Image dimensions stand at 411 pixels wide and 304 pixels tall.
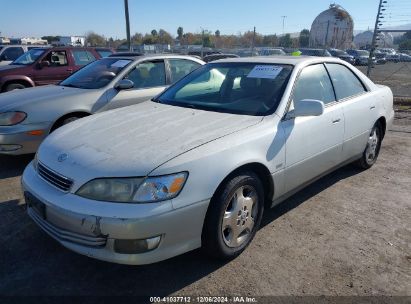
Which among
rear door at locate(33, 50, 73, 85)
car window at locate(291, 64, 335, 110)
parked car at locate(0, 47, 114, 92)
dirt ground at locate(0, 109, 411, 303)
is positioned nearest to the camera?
dirt ground at locate(0, 109, 411, 303)

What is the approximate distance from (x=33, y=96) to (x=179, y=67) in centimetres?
241

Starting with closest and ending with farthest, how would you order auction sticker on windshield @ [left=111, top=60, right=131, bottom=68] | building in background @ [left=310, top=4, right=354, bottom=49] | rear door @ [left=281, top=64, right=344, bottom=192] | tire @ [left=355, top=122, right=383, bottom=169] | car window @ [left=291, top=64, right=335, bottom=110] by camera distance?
rear door @ [left=281, top=64, right=344, bottom=192] → car window @ [left=291, top=64, right=335, bottom=110] → tire @ [left=355, top=122, right=383, bottom=169] → auction sticker on windshield @ [left=111, top=60, right=131, bottom=68] → building in background @ [left=310, top=4, right=354, bottom=49]

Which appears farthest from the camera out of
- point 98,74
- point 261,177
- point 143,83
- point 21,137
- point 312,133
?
point 143,83

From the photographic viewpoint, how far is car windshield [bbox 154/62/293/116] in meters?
3.42

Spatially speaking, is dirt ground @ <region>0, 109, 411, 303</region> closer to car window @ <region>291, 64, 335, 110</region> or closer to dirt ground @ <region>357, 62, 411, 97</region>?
car window @ <region>291, 64, 335, 110</region>

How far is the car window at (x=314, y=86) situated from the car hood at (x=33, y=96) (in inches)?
127

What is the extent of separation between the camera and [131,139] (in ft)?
9.41

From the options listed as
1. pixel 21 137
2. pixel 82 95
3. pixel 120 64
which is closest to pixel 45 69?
pixel 120 64

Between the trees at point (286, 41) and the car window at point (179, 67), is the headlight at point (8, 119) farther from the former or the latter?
the trees at point (286, 41)

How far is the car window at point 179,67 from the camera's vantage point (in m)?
6.19

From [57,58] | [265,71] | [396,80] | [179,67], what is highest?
[265,71]

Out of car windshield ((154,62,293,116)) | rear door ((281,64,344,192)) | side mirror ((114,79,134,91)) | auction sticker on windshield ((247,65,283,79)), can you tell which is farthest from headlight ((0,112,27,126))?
rear door ((281,64,344,192))

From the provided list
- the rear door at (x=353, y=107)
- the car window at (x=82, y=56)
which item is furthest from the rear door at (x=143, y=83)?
the car window at (x=82, y=56)

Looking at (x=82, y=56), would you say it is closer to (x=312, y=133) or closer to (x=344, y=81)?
(x=344, y=81)
